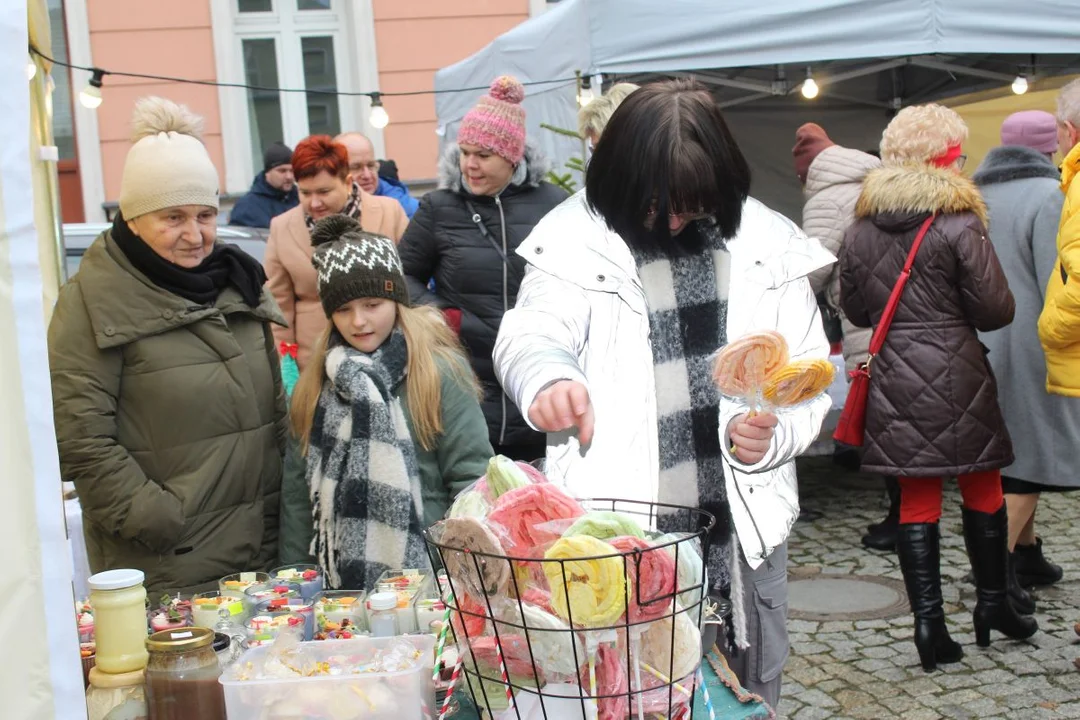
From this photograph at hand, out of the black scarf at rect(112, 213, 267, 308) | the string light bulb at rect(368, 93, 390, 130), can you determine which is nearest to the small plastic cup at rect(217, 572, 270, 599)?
the black scarf at rect(112, 213, 267, 308)

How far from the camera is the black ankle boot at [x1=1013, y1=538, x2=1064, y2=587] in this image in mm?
5250

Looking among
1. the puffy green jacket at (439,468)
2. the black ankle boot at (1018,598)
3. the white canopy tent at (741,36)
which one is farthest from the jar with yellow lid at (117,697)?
the white canopy tent at (741,36)

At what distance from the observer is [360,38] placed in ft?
38.7

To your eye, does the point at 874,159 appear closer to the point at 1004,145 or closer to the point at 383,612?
the point at 1004,145

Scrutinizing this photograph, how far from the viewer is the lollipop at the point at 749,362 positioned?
70.7 inches

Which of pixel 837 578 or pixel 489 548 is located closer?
pixel 489 548

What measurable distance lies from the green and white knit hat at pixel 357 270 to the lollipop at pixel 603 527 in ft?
5.68

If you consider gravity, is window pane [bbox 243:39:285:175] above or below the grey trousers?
above

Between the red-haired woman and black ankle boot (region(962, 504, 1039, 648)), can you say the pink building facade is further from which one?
black ankle boot (region(962, 504, 1039, 648))

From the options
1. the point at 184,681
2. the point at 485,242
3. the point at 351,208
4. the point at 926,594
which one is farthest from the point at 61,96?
the point at 184,681

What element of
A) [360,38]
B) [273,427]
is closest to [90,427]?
[273,427]

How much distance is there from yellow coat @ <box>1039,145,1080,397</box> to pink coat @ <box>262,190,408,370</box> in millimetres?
2580

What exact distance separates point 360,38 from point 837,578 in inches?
325

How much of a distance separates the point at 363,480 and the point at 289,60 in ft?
33.2
